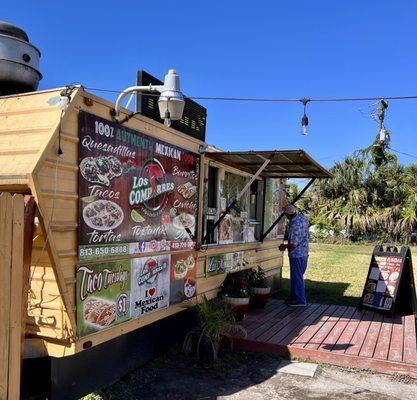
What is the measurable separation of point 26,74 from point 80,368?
2.86 metres

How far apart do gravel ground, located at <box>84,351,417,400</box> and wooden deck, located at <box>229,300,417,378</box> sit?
5.8 inches

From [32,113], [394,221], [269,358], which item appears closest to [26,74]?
[32,113]

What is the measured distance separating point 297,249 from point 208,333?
9.35 feet

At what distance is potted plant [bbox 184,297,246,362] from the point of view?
16.3 feet

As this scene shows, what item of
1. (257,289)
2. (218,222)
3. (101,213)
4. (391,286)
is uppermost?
(101,213)

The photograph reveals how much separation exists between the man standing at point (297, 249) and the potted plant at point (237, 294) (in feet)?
3.39

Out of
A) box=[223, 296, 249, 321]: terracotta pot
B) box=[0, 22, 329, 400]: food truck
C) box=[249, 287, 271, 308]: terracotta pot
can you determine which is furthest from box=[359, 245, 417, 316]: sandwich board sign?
box=[0, 22, 329, 400]: food truck

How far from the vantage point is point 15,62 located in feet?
13.9

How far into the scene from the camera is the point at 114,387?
14.2 feet

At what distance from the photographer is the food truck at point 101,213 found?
3.30 metres

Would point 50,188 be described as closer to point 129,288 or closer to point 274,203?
point 129,288

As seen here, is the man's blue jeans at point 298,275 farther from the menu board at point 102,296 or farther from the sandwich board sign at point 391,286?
the menu board at point 102,296

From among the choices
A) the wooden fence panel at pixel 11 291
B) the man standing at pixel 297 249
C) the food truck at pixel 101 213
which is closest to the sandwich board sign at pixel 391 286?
the man standing at pixel 297 249

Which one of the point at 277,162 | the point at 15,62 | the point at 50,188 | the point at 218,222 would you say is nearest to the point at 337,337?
the point at 218,222
